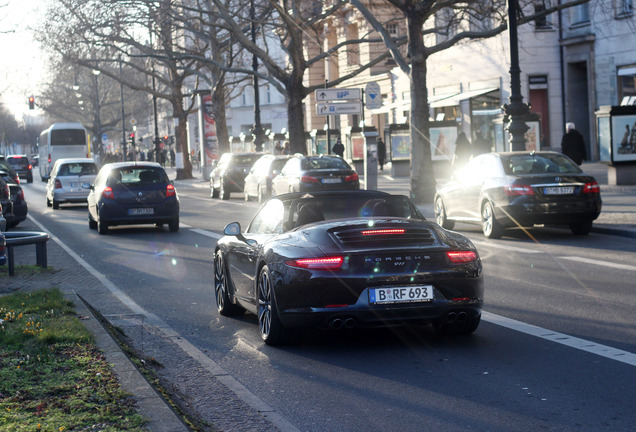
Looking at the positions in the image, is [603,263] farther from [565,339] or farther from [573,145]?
[573,145]

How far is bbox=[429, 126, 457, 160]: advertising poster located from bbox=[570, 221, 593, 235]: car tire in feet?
71.9

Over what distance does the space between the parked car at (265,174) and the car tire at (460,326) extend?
22.0m

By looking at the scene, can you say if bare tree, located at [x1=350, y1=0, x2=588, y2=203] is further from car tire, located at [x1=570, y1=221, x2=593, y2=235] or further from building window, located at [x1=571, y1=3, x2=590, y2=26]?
building window, located at [x1=571, y1=3, x2=590, y2=26]

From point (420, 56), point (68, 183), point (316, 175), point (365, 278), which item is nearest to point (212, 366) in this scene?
point (365, 278)

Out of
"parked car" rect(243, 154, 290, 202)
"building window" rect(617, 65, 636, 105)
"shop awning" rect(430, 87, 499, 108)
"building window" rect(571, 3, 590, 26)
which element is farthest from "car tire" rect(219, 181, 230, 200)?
"building window" rect(571, 3, 590, 26)

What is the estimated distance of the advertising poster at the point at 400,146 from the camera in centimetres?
4109

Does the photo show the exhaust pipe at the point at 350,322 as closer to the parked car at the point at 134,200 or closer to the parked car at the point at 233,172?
the parked car at the point at 134,200

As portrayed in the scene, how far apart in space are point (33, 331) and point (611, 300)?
209 inches

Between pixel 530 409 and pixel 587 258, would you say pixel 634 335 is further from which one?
pixel 587 258

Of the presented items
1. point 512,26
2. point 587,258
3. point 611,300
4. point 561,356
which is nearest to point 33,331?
point 561,356

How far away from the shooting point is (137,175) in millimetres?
22000

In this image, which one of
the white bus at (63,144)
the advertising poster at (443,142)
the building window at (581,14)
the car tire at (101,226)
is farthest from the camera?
the white bus at (63,144)

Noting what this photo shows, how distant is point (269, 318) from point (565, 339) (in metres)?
2.27

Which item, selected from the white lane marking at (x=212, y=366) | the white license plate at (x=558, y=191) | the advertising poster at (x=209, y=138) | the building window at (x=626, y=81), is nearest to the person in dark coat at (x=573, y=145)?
the building window at (x=626, y=81)
